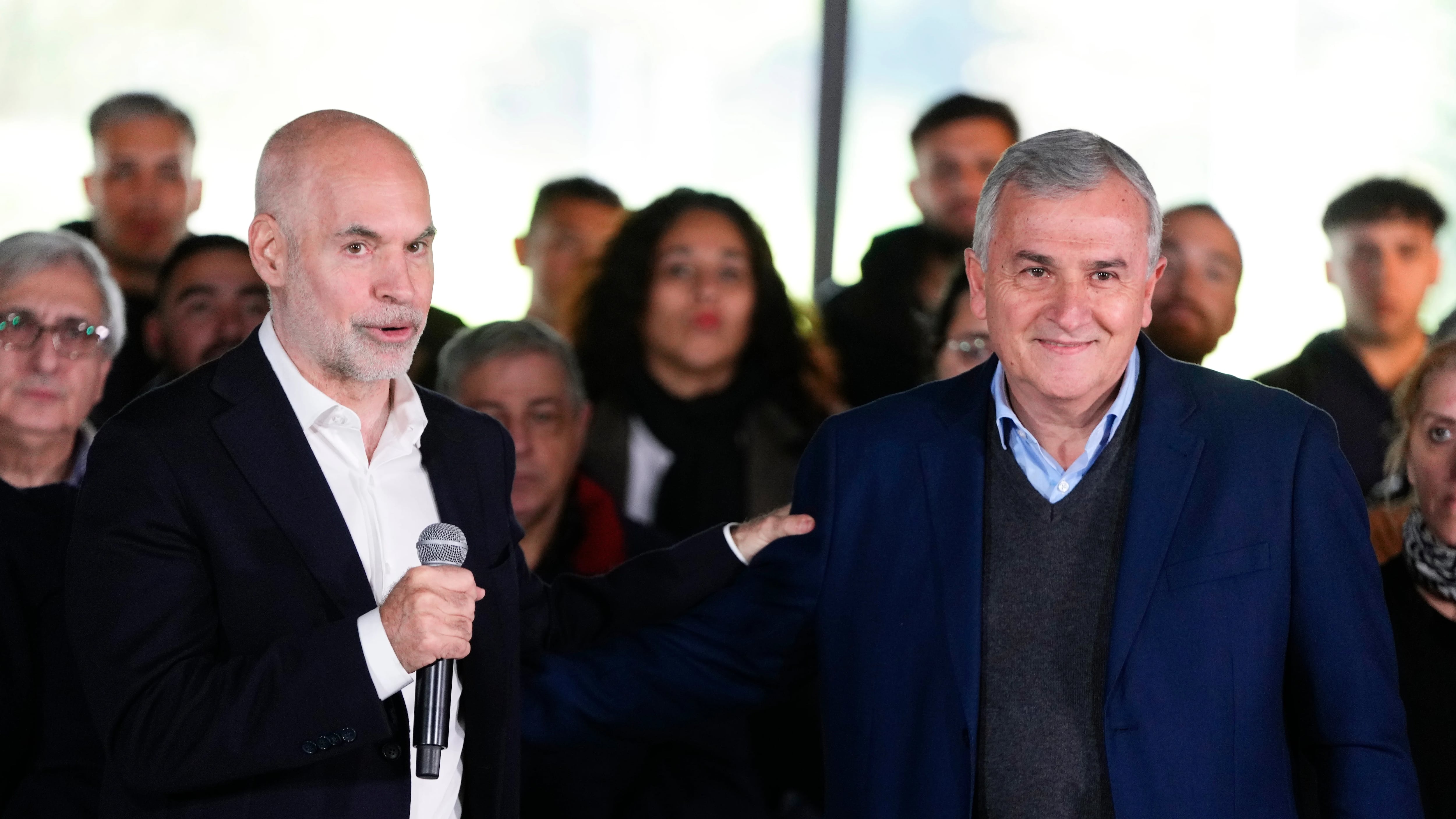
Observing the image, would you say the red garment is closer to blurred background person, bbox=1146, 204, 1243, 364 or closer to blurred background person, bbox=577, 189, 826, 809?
blurred background person, bbox=577, 189, 826, 809

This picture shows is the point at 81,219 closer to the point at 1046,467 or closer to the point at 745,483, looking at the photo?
the point at 745,483

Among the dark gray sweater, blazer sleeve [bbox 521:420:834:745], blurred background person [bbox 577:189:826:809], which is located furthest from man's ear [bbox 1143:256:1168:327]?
blurred background person [bbox 577:189:826:809]

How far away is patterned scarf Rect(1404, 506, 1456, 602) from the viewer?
9.00 feet

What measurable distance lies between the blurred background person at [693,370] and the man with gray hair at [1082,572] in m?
1.61

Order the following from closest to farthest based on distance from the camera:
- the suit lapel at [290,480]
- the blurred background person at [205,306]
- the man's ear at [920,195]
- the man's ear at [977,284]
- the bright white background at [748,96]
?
1. the suit lapel at [290,480]
2. the man's ear at [977,284]
3. the blurred background person at [205,306]
4. the man's ear at [920,195]
5. the bright white background at [748,96]

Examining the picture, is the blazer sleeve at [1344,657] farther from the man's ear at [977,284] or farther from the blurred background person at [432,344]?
the blurred background person at [432,344]

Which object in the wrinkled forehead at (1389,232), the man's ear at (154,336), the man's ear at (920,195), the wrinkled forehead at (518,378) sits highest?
the man's ear at (920,195)

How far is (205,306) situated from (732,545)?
1931mm

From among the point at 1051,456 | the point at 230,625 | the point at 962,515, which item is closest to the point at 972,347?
the point at 1051,456

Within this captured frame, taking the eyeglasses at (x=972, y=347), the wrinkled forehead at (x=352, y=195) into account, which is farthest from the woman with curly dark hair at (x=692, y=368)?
the wrinkled forehead at (x=352, y=195)

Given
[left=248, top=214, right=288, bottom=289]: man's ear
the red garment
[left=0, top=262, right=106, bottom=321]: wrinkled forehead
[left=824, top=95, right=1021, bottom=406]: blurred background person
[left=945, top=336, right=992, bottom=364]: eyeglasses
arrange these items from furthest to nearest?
[left=824, top=95, right=1021, bottom=406]: blurred background person, [left=945, top=336, right=992, bottom=364]: eyeglasses, the red garment, [left=0, top=262, right=106, bottom=321]: wrinkled forehead, [left=248, top=214, right=288, bottom=289]: man's ear

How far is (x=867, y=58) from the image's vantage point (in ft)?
20.9

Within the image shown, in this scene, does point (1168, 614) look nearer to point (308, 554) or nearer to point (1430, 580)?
point (1430, 580)

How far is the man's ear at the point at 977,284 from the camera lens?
2.28 m
